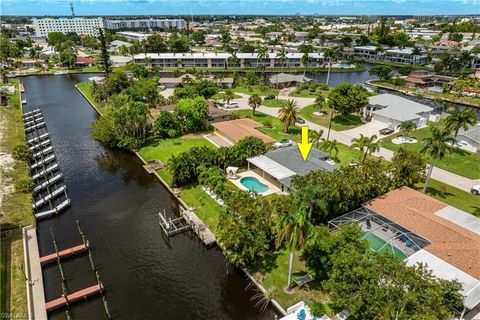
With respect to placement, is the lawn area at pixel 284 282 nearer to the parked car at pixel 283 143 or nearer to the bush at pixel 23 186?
the parked car at pixel 283 143

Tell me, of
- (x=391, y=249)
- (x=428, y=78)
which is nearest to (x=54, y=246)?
(x=391, y=249)

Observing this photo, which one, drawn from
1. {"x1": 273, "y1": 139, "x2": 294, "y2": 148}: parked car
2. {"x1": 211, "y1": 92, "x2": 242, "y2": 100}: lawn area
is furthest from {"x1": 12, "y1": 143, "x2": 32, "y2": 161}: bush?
{"x1": 211, "y1": 92, "x2": 242, "y2": 100}: lawn area

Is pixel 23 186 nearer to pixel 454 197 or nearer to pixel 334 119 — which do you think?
pixel 454 197

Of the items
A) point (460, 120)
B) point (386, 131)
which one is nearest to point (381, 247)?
point (460, 120)

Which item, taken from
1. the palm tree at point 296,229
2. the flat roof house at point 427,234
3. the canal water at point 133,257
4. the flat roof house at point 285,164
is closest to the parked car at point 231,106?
the canal water at point 133,257

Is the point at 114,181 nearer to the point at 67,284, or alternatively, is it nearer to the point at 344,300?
the point at 67,284

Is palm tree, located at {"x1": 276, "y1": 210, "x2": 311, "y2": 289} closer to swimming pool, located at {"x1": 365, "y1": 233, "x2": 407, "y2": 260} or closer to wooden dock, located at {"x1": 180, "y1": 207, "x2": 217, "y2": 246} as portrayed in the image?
swimming pool, located at {"x1": 365, "y1": 233, "x2": 407, "y2": 260}
